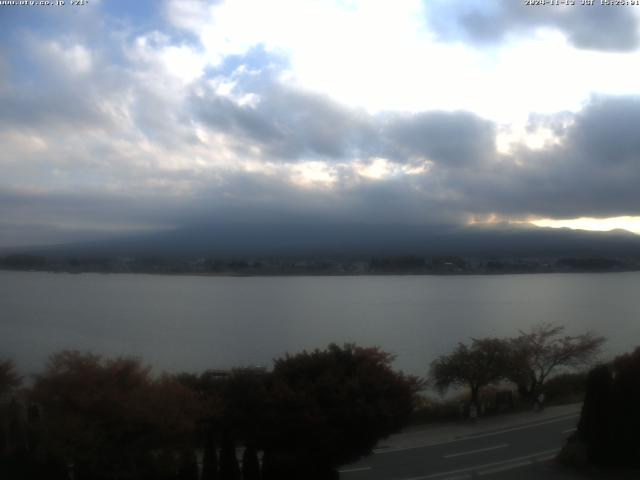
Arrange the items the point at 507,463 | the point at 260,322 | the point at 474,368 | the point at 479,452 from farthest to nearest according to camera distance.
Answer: the point at 260,322
the point at 474,368
the point at 479,452
the point at 507,463

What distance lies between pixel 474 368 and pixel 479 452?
463 cm

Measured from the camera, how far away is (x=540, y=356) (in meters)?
16.7

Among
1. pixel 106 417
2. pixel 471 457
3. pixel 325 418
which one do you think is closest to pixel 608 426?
pixel 471 457

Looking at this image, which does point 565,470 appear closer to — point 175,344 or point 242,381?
point 242,381

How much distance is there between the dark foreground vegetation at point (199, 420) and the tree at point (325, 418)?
1 cm

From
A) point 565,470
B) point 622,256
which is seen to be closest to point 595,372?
point 565,470

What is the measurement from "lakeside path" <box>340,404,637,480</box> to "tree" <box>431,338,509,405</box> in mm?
1591

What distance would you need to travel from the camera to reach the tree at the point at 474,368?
14.6m

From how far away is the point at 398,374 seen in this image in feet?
29.7

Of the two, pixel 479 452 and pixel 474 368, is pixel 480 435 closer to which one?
pixel 479 452

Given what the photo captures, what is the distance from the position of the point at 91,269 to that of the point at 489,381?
4098 cm

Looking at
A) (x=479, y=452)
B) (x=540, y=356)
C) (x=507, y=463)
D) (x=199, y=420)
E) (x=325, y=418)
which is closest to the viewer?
(x=325, y=418)

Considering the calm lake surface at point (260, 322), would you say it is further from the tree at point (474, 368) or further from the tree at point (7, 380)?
the tree at point (7, 380)

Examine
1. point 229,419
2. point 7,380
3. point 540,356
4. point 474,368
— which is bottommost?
point 540,356
